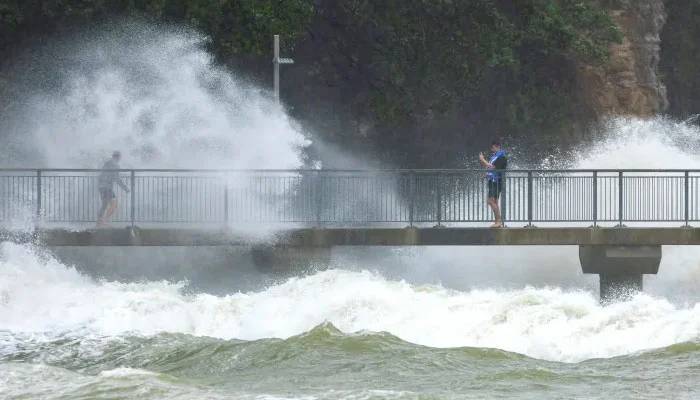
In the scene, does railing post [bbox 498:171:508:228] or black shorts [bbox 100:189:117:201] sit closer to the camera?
railing post [bbox 498:171:508:228]

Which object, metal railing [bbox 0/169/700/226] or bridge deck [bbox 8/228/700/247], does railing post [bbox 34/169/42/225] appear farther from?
bridge deck [bbox 8/228/700/247]

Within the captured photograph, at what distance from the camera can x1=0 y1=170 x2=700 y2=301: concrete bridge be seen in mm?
27391

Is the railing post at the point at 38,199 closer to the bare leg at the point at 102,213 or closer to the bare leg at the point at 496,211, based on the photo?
the bare leg at the point at 102,213

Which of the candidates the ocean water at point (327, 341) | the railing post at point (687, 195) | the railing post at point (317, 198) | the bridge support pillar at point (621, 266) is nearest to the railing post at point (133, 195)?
the ocean water at point (327, 341)

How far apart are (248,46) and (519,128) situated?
8696 mm

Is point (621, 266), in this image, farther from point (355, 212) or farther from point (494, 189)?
point (355, 212)

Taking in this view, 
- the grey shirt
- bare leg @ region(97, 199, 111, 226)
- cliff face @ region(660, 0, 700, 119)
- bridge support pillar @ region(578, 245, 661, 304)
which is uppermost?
cliff face @ region(660, 0, 700, 119)

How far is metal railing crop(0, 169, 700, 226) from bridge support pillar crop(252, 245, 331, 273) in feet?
2.05

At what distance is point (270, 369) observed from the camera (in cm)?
2058

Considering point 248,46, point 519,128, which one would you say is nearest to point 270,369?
point 248,46

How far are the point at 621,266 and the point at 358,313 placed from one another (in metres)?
5.20

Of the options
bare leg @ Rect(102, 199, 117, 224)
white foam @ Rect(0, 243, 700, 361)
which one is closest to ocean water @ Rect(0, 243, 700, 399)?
white foam @ Rect(0, 243, 700, 361)

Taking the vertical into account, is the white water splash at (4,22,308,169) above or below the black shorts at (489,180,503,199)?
above

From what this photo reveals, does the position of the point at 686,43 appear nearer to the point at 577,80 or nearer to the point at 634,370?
the point at 577,80
